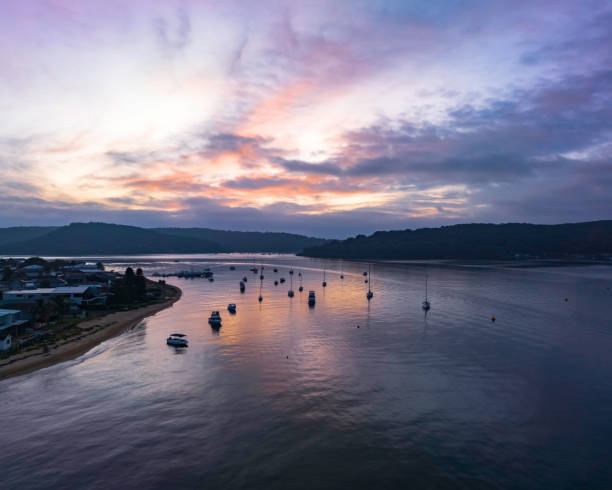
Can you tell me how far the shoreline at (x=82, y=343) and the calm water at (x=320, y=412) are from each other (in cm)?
253

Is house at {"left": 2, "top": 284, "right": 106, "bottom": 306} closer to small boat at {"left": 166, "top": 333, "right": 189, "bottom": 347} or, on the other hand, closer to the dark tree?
the dark tree

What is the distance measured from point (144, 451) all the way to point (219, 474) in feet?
24.6

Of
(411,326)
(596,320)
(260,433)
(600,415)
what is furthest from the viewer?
(596,320)

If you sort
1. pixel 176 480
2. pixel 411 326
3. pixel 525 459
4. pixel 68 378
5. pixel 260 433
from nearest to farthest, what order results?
pixel 176 480
pixel 525 459
pixel 260 433
pixel 68 378
pixel 411 326

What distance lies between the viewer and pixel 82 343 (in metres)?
58.8

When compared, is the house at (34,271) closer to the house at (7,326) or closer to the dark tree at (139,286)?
the dark tree at (139,286)

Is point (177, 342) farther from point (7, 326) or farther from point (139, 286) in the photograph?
point (139, 286)

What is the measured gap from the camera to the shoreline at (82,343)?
154 ft

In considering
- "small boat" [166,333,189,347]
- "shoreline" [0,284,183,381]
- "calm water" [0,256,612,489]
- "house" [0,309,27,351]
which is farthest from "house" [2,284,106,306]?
"small boat" [166,333,189,347]

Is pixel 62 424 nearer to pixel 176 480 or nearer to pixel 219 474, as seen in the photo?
pixel 176 480

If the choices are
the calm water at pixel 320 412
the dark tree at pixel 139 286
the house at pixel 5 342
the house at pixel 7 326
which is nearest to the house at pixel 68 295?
the dark tree at pixel 139 286

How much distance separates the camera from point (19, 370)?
4588cm

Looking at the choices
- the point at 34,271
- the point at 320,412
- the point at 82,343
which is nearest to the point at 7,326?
the point at 82,343

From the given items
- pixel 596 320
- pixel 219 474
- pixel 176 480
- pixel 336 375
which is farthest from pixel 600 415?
pixel 596 320
